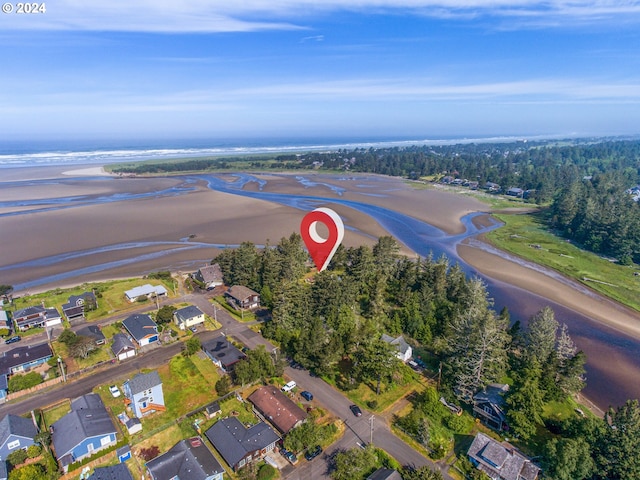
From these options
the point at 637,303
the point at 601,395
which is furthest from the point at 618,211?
the point at 601,395

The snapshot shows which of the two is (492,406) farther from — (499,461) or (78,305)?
(78,305)

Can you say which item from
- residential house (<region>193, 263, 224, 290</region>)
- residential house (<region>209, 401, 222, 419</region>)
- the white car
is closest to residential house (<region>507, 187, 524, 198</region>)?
residential house (<region>193, 263, 224, 290</region>)

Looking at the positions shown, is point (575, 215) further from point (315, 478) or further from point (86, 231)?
point (86, 231)

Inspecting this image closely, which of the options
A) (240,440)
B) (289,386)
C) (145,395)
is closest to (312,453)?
(240,440)

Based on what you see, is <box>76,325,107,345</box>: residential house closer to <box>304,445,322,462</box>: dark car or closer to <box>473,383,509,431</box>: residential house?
<box>304,445,322,462</box>: dark car

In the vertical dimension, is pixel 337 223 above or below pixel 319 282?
above

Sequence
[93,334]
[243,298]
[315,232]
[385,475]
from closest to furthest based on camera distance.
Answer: [385,475] < [315,232] < [93,334] < [243,298]
